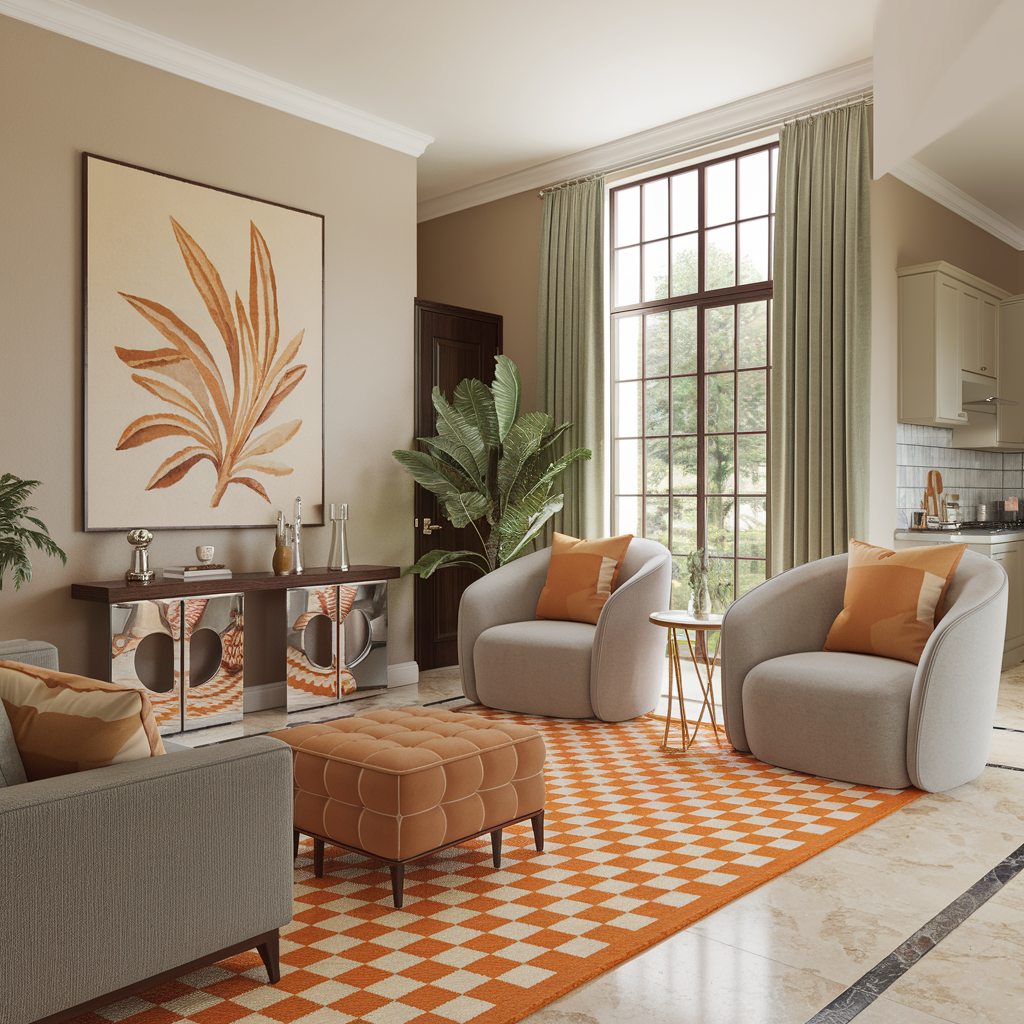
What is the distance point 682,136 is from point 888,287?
58.6 inches

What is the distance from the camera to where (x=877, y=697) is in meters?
3.33

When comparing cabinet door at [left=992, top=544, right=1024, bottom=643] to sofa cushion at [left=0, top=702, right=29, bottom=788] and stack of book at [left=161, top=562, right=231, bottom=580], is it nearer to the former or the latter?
stack of book at [left=161, top=562, right=231, bottom=580]

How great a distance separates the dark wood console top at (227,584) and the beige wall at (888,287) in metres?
2.62

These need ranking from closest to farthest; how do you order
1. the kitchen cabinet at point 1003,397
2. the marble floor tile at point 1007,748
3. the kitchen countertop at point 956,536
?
the marble floor tile at point 1007,748
the kitchen countertop at point 956,536
the kitchen cabinet at point 1003,397

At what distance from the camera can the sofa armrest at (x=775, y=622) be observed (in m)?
3.82

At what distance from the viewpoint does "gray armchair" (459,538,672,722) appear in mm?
4352

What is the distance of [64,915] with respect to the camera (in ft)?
5.51

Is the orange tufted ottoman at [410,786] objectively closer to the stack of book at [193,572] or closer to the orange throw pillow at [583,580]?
the stack of book at [193,572]

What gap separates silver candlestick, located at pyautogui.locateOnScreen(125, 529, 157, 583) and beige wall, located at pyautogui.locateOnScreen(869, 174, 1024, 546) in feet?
11.7

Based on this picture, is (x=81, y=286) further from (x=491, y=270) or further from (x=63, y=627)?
(x=491, y=270)

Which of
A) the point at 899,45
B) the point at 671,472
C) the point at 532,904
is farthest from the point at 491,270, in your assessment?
the point at 899,45

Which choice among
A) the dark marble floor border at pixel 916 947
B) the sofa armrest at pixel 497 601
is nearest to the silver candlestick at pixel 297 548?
the sofa armrest at pixel 497 601

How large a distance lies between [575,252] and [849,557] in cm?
292

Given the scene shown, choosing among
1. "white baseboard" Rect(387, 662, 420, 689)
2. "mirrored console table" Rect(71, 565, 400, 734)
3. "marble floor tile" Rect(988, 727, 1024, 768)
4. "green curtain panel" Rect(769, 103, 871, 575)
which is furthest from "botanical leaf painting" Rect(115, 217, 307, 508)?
"marble floor tile" Rect(988, 727, 1024, 768)
